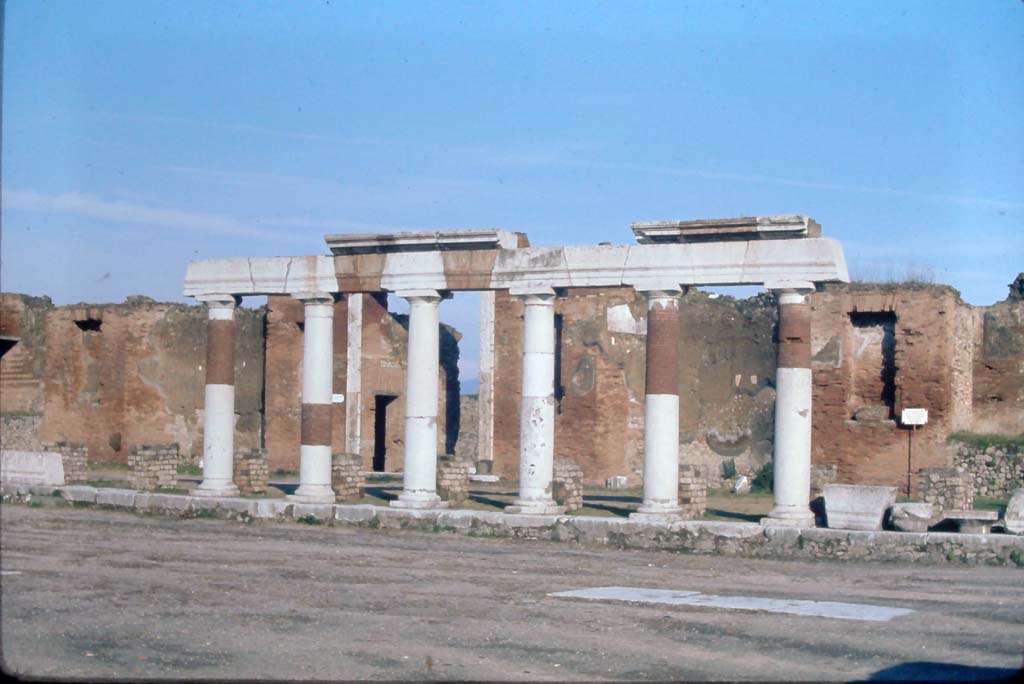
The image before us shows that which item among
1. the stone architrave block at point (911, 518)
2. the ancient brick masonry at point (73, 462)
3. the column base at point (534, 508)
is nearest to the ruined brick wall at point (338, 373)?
the ancient brick masonry at point (73, 462)

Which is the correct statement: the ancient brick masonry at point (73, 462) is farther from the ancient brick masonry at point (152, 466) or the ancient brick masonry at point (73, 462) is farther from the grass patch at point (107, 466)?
the grass patch at point (107, 466)

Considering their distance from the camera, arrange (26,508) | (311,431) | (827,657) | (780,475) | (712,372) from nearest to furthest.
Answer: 1. (827,657)
2. (780,475)
3. (311,431)
4. (26,508)
5. (712,372)

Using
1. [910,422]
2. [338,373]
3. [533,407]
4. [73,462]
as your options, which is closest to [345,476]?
[533,407]

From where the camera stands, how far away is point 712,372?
27.1 metres

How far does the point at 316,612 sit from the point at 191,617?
1.07 meters

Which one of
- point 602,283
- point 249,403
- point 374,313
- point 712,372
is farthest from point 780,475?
point 249,403

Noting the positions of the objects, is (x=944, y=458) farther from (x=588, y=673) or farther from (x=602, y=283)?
(x=588, y=673)

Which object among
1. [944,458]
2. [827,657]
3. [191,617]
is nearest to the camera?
[827,657]

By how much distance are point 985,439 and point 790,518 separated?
8058mm

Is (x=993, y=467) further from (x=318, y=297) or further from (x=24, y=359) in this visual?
(x=24, y=359)

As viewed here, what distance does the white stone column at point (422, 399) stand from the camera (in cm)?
1895

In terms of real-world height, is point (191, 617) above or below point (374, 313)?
below

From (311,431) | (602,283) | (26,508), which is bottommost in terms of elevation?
(26,508)

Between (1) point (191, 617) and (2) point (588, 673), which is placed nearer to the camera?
(2) point (588, 673)
